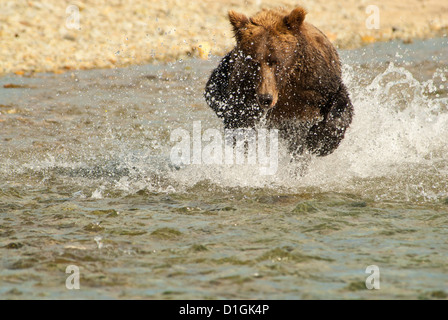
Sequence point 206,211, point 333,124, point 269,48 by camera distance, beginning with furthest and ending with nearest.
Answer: point 333,124 < point 269,48 < point 206,211

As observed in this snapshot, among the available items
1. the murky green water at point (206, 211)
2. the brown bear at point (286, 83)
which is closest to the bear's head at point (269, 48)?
the brown bear at point (286, 83)

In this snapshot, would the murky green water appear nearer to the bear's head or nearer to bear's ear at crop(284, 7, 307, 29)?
the bear's head

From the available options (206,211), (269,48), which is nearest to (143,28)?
(269,48)

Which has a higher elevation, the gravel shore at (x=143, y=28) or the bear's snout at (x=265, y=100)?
the gravel shore at (x=143, y=28)

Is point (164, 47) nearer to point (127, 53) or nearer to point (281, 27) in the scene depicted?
point (127, 53)

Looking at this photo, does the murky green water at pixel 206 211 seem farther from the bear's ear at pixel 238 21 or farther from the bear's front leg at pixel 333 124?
the bear's ear at pixel 238 21

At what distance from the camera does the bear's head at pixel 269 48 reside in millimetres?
6496

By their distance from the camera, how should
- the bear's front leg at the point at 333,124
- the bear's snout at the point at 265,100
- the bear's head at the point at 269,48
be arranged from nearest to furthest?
the bear's snout at the point at 265,100
the bear's head at the point at 269,48
the bear's front leg at the point at 333,124

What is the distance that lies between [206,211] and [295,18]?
2.13 metres

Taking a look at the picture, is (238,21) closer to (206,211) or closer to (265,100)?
(265,100)

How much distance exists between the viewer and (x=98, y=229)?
213 inches

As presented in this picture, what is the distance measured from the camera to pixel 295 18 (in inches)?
263

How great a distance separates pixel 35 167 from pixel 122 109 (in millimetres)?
3464
